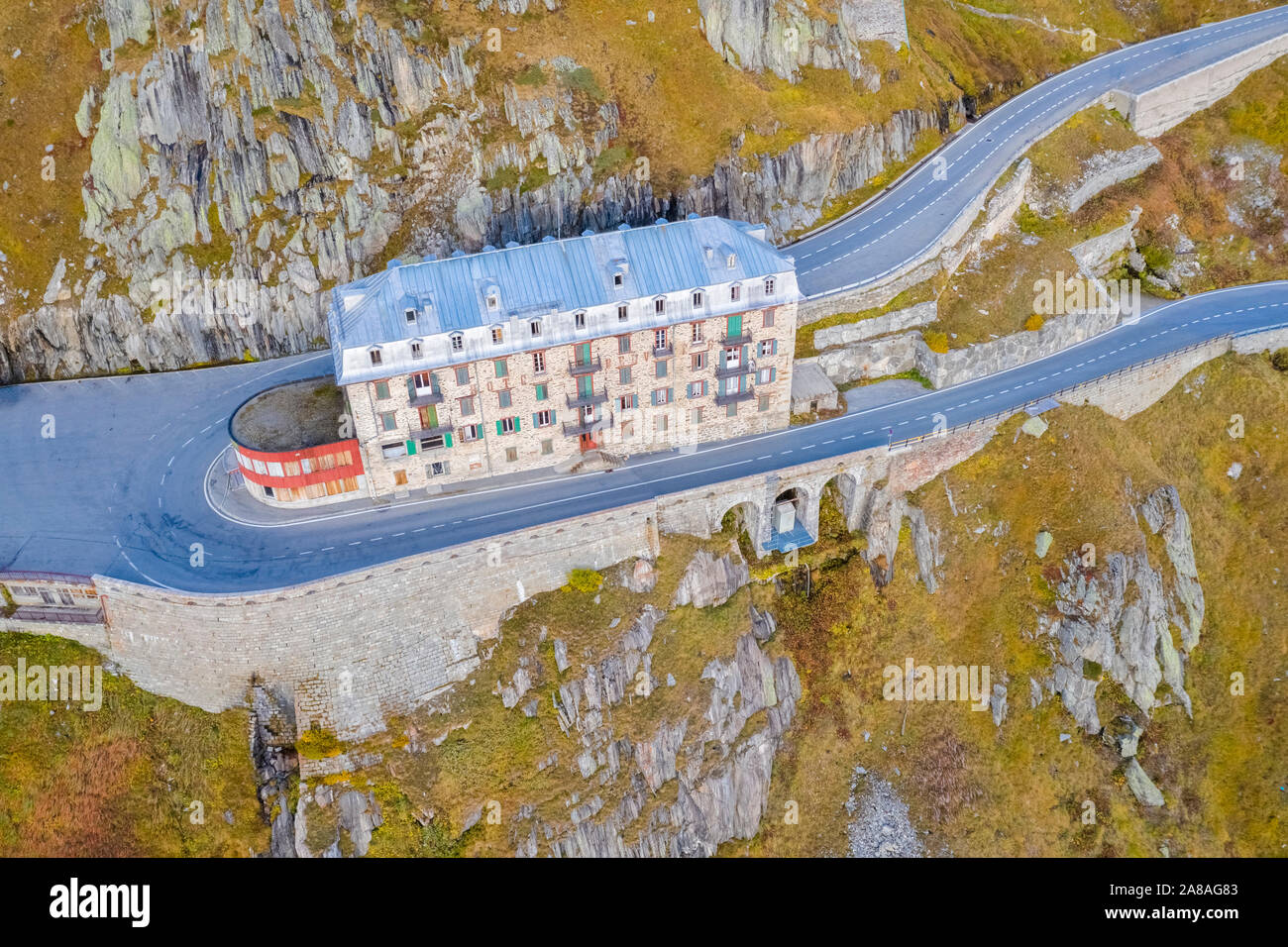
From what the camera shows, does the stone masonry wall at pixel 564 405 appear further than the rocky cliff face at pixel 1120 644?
No

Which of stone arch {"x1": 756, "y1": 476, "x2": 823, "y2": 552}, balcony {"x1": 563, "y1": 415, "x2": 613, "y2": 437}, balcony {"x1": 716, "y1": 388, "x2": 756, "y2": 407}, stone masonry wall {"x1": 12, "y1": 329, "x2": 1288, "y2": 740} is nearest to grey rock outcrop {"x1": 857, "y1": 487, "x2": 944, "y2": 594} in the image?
stone arch {"x1": 756, "y1": 476, "x2": 823, "y2": 552}

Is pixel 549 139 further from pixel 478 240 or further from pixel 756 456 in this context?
pixel 756 456

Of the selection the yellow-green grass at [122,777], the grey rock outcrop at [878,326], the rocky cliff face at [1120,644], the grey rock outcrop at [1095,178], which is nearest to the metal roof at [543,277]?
the grey rock outcrop at [878,326]

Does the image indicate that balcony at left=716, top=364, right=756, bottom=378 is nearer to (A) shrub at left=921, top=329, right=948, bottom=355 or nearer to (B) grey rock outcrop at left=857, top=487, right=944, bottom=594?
(B) grey rock outcrop at left=857, top=487, right=944, bottom=594

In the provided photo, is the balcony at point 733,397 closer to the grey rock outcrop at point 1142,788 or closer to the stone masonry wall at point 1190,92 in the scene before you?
the grey rock outcrop at point 1142,788

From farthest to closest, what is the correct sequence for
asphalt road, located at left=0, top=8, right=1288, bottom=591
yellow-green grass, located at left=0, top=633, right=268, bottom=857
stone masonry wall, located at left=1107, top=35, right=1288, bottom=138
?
stone masonry wall, located at left=1107, top=35, right=1288, bottom=138 < asphalt road, located at left=0, top=8, right=1288, bottom=591 < yellow-green grass, located at left=0, top=633, right=268, bottom=857

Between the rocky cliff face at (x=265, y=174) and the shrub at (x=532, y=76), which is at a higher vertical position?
the shrub at (x=532, y=76)

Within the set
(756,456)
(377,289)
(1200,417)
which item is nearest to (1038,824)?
(756,456)
